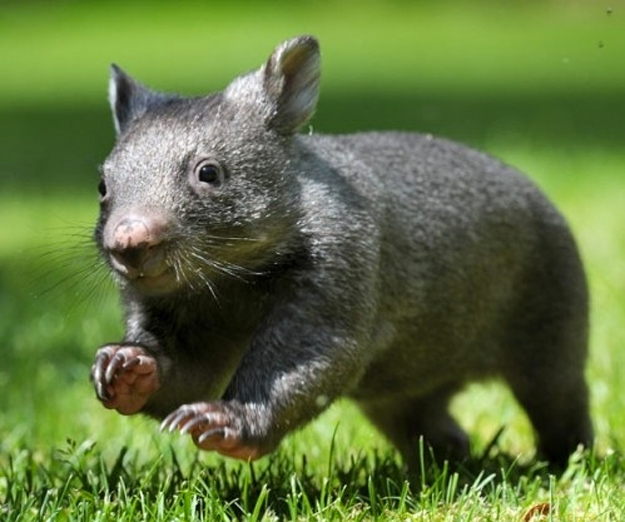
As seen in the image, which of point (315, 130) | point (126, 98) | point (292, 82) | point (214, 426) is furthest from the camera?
point (315, 130)

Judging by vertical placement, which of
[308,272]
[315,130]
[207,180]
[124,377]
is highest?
[207,180]

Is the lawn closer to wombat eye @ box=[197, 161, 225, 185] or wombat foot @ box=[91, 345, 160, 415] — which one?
wombat foot @ box=[91, 345, 160, 415]

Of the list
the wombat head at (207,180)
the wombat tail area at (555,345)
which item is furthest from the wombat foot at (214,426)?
the wombat tail area at (555,345)

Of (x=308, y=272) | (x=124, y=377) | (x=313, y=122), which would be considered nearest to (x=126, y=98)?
(x=308, y=272)

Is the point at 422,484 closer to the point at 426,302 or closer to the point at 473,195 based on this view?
the point at 426,302

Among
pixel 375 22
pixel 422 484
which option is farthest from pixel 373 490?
pixel 375 22

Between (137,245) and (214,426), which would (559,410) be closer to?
(214,426)
